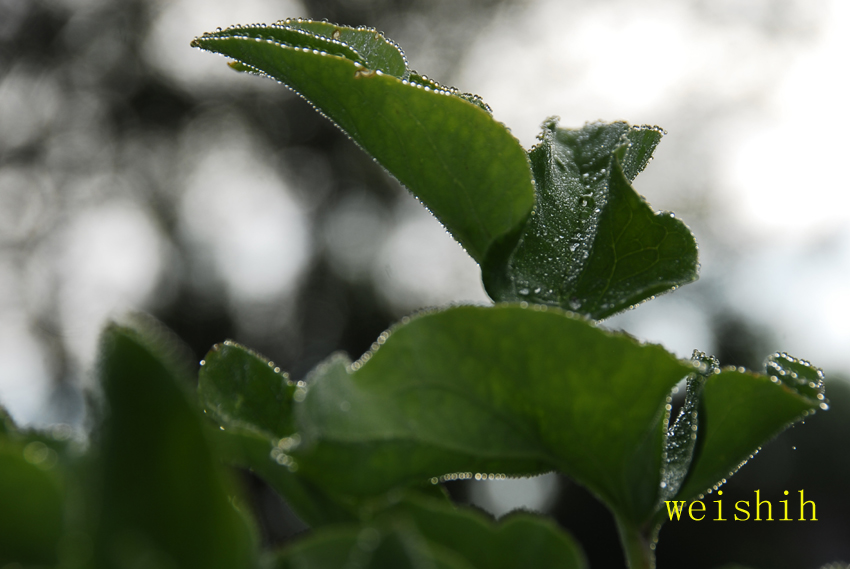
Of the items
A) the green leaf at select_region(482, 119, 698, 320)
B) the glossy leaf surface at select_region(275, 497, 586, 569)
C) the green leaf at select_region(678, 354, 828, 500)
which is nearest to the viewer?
the glossy leaf surface at select_region(275, 497, 586, 569)

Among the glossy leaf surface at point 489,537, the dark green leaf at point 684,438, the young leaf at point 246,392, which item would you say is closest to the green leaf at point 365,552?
the glossy leaf surface at point 489,537

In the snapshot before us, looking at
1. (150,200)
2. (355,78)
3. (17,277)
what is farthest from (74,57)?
(355,78)

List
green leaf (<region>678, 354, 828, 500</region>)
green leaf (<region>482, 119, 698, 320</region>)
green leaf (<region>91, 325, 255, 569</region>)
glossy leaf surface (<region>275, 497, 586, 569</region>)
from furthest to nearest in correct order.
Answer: green leaf (<region>482, 119, 698, 320</region>), green leaf (<region>678, 354, 828, 500</region>), glossy leaf surface (<region>275, 497, 586, 569</region>), green leaf (<region>91, 325, 255, 569</region>)

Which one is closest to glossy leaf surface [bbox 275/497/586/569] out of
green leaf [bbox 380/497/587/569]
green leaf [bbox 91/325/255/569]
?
green leaf [bbox 380/497/587/569]

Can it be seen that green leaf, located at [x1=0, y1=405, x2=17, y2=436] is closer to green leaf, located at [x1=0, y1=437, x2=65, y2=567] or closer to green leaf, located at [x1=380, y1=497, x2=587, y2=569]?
green leaf, located at [x1=0, y1=437, x2=65, y2=567]

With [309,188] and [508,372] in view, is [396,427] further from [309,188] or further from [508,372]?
[309,188]

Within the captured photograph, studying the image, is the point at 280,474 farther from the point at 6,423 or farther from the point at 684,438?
the point at 684,438

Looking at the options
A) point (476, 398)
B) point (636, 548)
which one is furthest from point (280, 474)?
point (636, 548)
